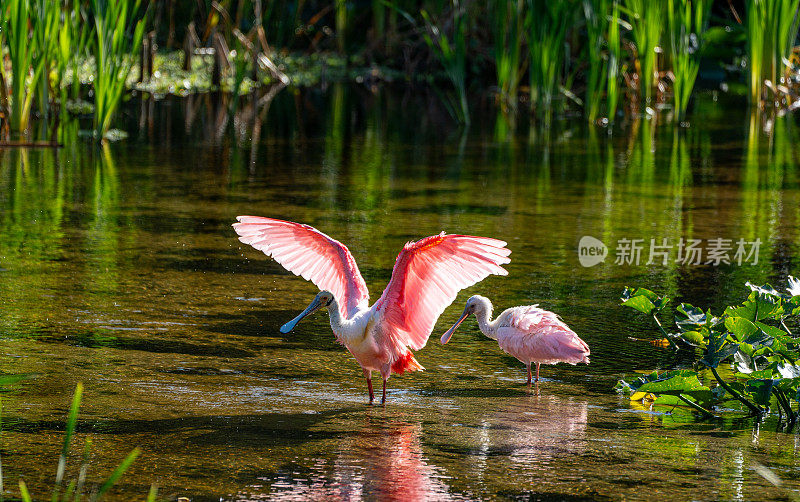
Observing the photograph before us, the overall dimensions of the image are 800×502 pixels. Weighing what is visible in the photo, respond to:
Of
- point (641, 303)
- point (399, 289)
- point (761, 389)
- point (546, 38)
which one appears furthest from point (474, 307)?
point (546, 38)

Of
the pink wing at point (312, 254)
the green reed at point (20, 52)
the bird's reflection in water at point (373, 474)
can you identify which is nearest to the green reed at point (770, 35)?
the green reed at point (20, 52)

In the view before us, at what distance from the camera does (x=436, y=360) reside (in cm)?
512

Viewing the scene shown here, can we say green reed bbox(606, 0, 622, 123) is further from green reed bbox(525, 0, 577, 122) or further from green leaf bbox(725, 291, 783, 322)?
green leaf bbox(725, 291, 783, 322)

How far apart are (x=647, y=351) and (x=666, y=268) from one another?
1.64 meters

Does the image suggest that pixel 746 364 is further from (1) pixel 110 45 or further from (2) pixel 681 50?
(2) pixel 681 50

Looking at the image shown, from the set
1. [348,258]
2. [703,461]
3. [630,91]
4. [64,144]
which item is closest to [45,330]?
[348,258]

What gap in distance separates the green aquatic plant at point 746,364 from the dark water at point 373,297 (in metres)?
0.11

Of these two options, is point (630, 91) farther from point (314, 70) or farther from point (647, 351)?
point (647, 351)

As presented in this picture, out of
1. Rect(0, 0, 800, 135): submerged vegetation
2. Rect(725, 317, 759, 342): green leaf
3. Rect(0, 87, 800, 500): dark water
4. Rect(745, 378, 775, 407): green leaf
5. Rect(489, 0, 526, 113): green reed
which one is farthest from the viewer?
Rect(489, 0, 526, 113): green reed

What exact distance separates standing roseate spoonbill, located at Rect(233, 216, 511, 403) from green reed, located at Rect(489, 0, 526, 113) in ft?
26.6

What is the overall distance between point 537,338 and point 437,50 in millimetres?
8266

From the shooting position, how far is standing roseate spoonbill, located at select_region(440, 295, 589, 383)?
184 inches

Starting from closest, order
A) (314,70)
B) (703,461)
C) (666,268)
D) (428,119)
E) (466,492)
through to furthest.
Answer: (466,492) → (703,461) → (666,268) → (428,119) → (314,70)

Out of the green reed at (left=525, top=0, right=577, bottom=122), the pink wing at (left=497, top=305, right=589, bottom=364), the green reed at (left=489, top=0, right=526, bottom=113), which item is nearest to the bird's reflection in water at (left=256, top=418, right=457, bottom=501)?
the pink wing at (left=497, top=305, right=589, bottom=364)
